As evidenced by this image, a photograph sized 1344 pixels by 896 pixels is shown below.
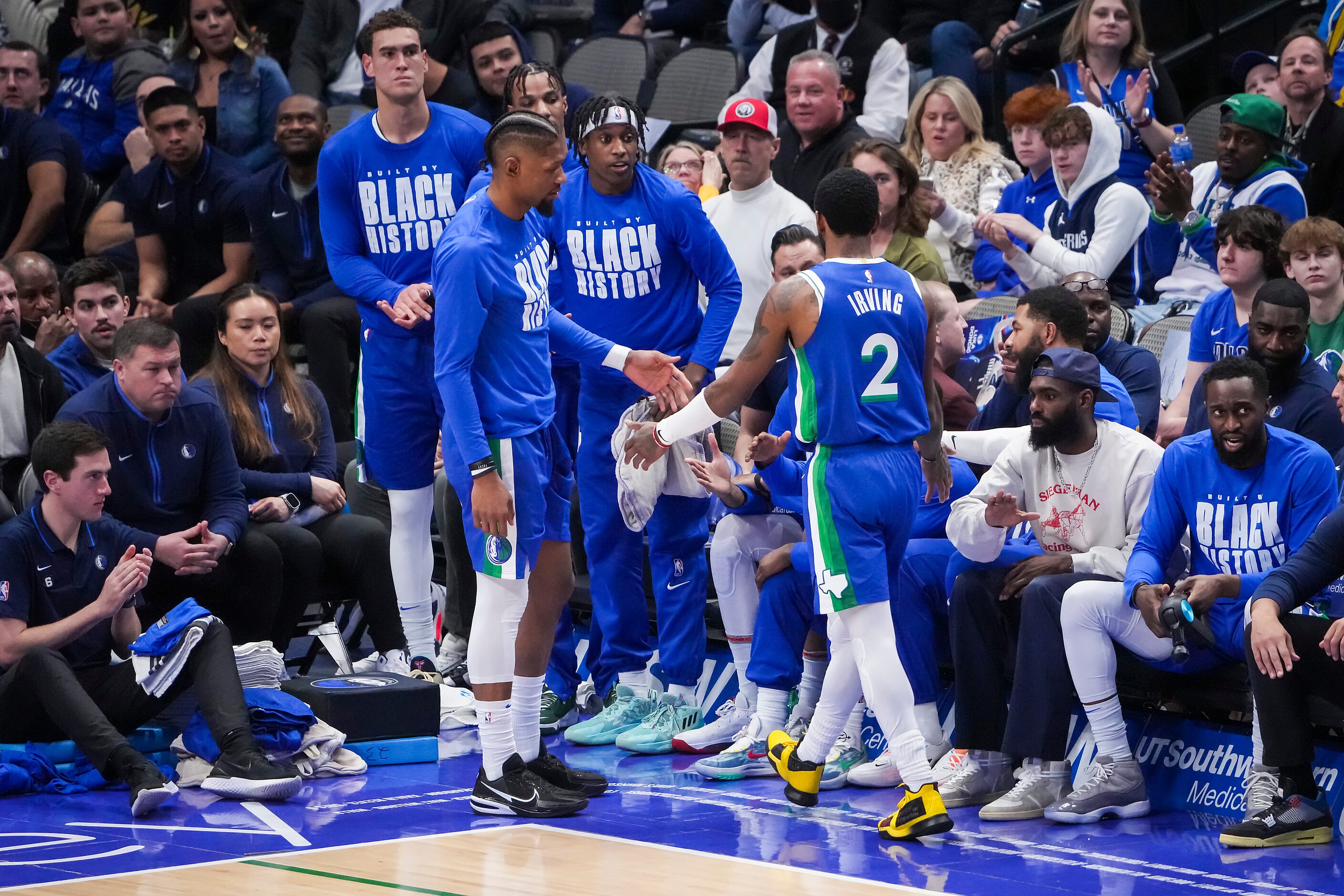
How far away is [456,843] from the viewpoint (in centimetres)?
520

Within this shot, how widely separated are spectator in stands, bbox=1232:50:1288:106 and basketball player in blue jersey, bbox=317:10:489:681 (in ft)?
13.3

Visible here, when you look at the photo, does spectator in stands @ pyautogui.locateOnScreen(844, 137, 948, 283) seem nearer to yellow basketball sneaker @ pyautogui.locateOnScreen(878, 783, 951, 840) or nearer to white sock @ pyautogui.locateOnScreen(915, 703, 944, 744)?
white sock @ pyautogui.locateOnScreen(915, 703, 944, 744)

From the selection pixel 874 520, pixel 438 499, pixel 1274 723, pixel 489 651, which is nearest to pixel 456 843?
pixel 489 651

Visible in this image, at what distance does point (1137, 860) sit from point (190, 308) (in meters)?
6.05

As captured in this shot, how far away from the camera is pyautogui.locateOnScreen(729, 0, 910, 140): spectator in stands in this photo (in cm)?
946

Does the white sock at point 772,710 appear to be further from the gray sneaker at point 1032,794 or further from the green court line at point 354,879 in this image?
the green court line at point 354,879

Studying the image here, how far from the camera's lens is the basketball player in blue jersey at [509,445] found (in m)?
5.30

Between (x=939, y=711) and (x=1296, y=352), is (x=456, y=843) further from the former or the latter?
(x=1296, y=352)

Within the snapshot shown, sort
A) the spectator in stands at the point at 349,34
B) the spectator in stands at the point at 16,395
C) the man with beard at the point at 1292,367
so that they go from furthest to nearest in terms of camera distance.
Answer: the spectator in stands at the point at 349,34 < the spectator in stands at the point at 16,395 < the man with beard at the point at 1292,367

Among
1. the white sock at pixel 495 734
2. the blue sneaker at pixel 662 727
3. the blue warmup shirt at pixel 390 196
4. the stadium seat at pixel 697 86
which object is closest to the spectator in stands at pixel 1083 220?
the blue warmup shirt at pixel 390 196

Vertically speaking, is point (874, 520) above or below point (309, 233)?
below

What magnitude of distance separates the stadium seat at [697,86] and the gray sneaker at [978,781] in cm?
558

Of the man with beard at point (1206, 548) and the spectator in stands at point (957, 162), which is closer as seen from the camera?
the man with beard at point (1206, 548)

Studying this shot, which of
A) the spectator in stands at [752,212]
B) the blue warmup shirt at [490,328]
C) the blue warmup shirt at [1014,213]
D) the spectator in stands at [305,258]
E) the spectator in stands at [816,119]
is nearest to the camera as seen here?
the blue warmup shirt at [490,328]
